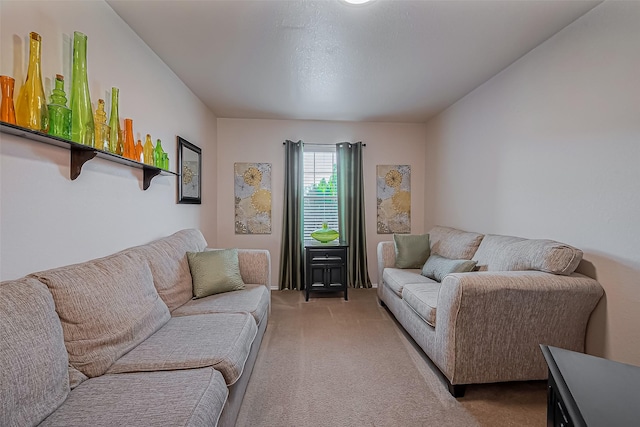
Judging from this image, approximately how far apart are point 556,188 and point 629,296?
85cm

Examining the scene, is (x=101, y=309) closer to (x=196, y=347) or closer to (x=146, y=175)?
(x=196, y=347)

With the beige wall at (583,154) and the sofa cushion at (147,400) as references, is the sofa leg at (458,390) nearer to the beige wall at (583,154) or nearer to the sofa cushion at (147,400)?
the beige wall at (583,154)

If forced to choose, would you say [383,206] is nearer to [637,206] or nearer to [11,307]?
[637,206]

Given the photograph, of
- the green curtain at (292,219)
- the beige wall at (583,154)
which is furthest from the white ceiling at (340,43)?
the green curtain at (292,219)

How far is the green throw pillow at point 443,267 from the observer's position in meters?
2.70

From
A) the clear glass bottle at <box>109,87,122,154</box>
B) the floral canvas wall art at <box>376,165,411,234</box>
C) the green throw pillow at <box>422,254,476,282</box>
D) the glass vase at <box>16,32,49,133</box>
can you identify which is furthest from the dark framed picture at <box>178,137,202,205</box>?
the green throw pillow at <box>422,254,476,282</box>

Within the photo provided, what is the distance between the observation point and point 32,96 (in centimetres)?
135

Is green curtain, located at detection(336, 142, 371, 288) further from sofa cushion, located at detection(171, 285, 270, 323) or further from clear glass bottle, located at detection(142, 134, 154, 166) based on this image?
clear glass bottle, located at detection(142, 134, 154, 166)

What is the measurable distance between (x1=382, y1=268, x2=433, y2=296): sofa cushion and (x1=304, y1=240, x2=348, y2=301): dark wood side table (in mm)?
643

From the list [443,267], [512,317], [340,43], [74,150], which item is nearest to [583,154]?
[512,317]

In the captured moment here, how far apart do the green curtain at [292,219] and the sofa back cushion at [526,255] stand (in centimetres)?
246

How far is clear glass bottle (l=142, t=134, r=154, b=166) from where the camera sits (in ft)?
7.89

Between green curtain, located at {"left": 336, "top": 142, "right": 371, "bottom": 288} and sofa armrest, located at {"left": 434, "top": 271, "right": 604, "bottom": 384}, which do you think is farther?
green curtain, located at {"left": 336, "top": 142, "right": 371, "bottom": 288}

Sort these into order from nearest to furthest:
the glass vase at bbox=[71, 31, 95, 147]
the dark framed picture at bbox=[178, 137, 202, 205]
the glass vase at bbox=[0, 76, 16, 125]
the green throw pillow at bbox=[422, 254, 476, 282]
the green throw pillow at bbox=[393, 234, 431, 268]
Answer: the glass vase at bbox=[0, 76, 16, 125]
the glass vase at bbox=[71, 31, 95, 147]
the green throw pillow at bbox=[422, 254, 476, 282]
the dark framed picture at bbox=[178, 137, 202, 205]
the green throw pillow at bbox=[393, 234, 431, 268]
